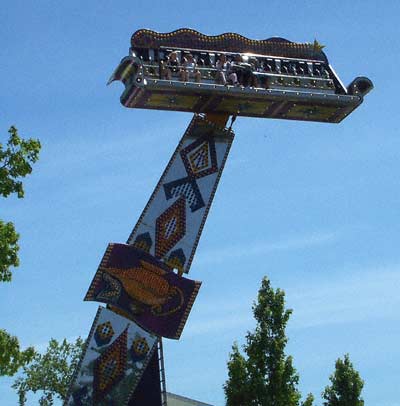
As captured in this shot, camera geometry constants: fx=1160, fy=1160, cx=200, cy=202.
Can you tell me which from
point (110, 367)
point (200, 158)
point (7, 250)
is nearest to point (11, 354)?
point (7, 250)

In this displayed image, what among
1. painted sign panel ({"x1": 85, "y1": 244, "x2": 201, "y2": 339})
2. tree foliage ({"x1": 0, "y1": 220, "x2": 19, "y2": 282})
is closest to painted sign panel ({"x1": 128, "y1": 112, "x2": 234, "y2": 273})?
painted sign panel ({"x1": 85, "y1": 244, "x2": 201, "y2": 339})

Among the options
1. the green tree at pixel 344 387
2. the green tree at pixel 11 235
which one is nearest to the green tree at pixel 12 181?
the green tree at pixel 11 235

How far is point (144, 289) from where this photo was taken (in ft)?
112

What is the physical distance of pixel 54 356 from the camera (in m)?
56.4

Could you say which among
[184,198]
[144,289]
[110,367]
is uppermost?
[184,198]

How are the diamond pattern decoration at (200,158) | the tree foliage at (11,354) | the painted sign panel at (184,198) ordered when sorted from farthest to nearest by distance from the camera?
the diamond pattern decoration at (200,158) < the painted sign panel at (184,198) < the tree foliage at (11,354)

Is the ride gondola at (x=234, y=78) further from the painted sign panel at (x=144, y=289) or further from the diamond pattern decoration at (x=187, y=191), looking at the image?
the painted sign panel at (x=144, y=289)

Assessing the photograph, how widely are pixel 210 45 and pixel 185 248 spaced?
646cm

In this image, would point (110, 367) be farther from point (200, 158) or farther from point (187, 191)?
point (200, 158)

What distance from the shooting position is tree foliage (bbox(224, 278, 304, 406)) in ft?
124

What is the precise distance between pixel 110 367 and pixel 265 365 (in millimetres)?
6697

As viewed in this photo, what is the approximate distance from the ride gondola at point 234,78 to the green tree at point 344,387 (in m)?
9.39

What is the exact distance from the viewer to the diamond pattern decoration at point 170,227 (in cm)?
3450

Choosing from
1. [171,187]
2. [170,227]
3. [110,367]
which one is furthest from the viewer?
[171,187]
